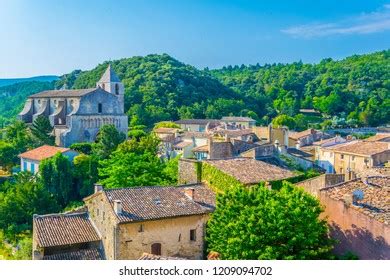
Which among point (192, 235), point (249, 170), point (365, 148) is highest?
point (249, 170)

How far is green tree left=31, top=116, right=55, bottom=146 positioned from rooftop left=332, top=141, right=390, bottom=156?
12.8m

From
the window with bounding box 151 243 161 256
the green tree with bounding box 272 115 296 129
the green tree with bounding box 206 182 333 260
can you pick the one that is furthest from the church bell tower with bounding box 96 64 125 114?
the green tree with bounding box 206 182 333 260

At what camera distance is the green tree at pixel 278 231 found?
21.5ft

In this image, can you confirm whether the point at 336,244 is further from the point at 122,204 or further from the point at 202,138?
the point at 202,138

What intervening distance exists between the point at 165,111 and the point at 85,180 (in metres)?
18.9

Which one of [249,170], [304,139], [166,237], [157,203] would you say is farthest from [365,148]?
[166,237]

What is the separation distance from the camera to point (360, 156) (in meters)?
15.7

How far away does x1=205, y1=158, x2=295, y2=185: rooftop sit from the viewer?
9922mm

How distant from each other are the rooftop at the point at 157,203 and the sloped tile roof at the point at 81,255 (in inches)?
37.7

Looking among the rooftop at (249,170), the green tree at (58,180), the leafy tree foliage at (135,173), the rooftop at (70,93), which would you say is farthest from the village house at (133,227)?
the rooftop at (70,93)

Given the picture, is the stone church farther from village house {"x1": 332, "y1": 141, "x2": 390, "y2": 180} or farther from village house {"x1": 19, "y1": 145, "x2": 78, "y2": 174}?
village house {"x1": 332, "y1": 141, "x2": 390, "y2": 180}

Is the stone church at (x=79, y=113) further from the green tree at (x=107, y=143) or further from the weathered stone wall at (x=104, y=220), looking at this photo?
the weathered stone wall at (x=104, y=220)

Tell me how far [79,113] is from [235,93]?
22.6 meters

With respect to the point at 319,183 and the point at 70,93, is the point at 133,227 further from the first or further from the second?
the point at 70,93
